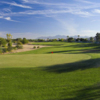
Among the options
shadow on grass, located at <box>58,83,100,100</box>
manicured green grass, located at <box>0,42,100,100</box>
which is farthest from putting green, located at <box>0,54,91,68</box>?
shadow on grass, located at <box>58,83,100,100</box>

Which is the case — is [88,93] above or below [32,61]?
below

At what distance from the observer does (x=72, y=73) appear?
314 inches

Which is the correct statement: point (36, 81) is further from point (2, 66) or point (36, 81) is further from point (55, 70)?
point (2, 66)

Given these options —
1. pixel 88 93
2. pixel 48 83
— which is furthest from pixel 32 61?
pixel 88 93

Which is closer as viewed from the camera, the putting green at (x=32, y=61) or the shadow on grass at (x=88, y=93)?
the shadow on grass at (x=88, y=93)

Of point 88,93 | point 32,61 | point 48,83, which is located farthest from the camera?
point 32,61

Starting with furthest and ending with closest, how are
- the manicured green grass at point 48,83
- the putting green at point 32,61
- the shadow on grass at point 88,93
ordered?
the putting green at point 32,61, the manicured green grass at point 48,83, the shadow on grass at point 88,93

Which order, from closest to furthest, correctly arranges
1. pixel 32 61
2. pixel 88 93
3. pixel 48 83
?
1. pixel 88 93
2. pixel 48 83
3. pixel 32 61

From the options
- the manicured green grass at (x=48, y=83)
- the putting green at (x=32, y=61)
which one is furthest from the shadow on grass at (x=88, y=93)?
the putting green at (x=32, y=61)

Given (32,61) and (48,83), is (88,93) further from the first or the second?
(32,61)

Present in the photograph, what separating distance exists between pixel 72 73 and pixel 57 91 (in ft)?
8.50

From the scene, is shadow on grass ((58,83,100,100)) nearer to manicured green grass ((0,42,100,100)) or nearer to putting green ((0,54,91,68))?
manicured green grass ((0,42,100,100))

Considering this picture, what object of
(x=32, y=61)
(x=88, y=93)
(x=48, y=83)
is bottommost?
(x=88, y=93)

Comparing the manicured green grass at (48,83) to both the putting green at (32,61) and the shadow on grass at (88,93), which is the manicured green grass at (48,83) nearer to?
the shadow on grass at (88,93)
